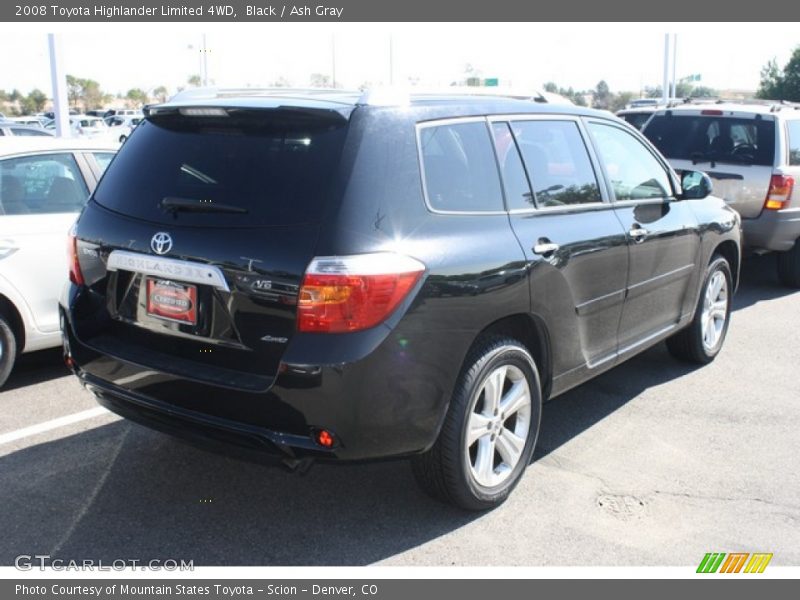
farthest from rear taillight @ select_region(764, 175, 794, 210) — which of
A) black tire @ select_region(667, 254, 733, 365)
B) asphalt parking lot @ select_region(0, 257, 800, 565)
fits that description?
asphalt parking lot @ select_region(0, 257, 800, 565)

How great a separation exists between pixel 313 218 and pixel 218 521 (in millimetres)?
1491

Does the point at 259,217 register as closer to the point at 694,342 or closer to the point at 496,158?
the point at 496,158

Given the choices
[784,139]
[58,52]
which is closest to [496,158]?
[784,139]

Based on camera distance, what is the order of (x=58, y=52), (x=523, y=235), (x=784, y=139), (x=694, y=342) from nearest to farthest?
1. (x=523, y=235)
2. (x=694, y=342)
3. (x=784, y=139)
4. (x=58, y=52)

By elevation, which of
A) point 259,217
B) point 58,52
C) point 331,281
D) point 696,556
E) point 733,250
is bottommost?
point 696,556

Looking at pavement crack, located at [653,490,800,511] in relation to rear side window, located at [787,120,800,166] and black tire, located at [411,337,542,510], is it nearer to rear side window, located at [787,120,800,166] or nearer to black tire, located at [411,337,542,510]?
black tire, located at [411,337,542,510]

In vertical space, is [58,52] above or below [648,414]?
above

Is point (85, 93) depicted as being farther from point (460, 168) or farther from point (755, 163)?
point (460, 168)

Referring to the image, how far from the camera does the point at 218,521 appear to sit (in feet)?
11.9

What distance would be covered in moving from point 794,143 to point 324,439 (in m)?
7.39

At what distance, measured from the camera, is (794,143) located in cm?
854
